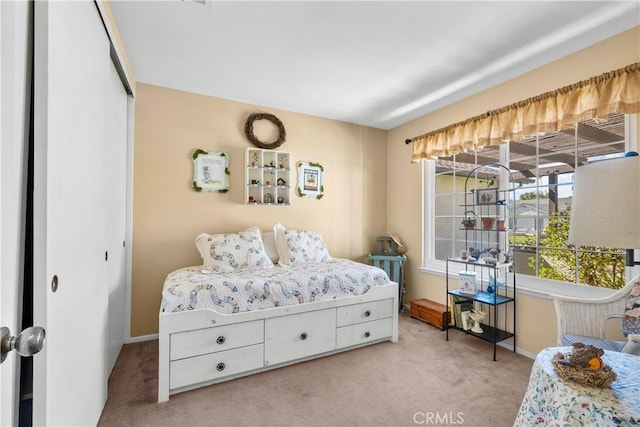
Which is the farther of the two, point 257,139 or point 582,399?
point 257,139

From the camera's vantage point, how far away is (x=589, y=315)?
1884mm

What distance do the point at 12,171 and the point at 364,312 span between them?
2446 mm

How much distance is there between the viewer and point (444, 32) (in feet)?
6.62

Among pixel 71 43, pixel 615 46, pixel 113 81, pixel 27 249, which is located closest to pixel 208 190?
pixel 113 81

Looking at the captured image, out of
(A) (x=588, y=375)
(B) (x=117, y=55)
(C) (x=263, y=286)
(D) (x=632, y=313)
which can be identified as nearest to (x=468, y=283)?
(D) (x=632, y=313)

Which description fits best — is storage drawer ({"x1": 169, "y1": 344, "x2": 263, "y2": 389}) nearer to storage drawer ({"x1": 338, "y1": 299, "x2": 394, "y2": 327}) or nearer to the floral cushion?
storage drawer ({"x1": 338, "y1": 299, "x2": 394, "y2": 327})

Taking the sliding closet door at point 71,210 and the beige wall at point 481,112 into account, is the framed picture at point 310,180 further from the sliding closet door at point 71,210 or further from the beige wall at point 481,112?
the sliding closet door at point 71,210

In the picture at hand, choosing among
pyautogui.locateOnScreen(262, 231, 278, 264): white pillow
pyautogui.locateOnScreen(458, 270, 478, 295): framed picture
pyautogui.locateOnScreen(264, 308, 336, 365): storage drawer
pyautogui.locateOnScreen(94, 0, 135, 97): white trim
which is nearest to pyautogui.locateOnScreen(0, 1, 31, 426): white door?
pyautogui.locateOnScreen(94, 0, 135, 97): white trim

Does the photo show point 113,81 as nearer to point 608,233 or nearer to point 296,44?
point 296,44

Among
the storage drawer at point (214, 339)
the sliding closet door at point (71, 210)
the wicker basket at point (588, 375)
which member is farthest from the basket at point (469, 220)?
the sliding closet door at point (71, 210)

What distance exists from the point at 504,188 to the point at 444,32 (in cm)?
157

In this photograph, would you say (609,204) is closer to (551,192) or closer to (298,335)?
(551,192)

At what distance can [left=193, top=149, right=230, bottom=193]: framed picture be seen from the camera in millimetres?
3012

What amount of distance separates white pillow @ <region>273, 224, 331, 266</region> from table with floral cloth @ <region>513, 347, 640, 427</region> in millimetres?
2154
